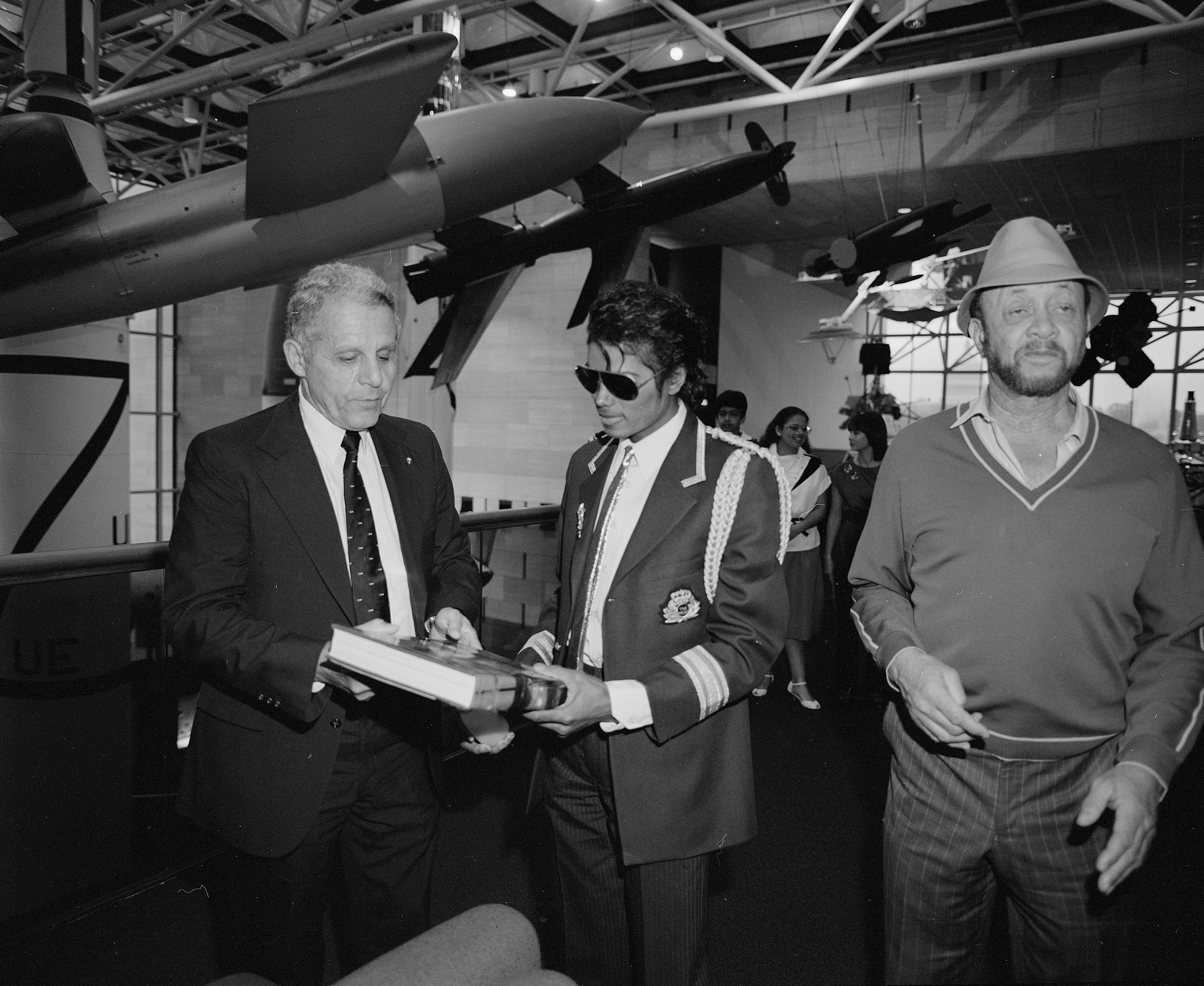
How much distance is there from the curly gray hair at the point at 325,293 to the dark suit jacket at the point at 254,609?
0.56 feet

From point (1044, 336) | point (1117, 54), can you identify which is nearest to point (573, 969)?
point (1044, 336)

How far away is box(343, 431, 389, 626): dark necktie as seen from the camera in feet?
5.51

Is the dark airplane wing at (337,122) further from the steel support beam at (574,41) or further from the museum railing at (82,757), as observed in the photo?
the steel support beam at (574,41)

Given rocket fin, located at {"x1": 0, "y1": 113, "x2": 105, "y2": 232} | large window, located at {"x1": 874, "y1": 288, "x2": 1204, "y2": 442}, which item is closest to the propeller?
rocket fin, located at {"x1": 0, "y1": 113, "x2": 105, "y2": 232}

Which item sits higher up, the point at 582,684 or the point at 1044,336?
the point at 1044,336

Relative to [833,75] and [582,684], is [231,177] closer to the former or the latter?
[582,684]

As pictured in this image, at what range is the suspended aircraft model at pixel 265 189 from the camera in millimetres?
4496

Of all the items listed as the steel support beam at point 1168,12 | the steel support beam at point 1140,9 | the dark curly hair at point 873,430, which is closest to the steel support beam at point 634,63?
the steel support beam at point 1140,9

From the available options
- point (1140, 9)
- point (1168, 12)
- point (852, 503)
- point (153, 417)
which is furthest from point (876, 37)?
point (153, 417)

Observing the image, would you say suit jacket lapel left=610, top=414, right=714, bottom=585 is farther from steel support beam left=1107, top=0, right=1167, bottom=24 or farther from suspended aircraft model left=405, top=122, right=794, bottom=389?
steel support beam left=1107, top=0, right=1167, bottom=24

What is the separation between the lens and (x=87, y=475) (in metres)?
4.11

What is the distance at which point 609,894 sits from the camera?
1.76 m

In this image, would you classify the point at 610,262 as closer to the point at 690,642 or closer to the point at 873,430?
the point at 873,430

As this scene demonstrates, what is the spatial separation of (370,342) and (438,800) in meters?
1.05
